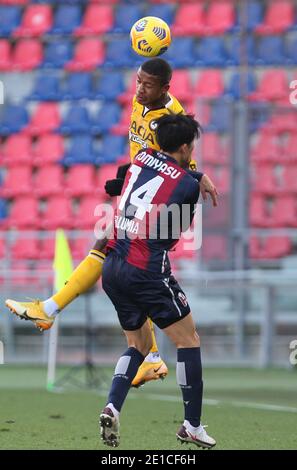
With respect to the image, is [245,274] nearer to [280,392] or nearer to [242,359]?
[242,359]

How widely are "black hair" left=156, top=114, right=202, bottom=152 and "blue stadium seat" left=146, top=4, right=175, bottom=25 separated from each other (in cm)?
1216

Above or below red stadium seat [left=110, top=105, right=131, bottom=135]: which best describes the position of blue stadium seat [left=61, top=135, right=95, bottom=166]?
below

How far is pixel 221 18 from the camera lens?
717 inches

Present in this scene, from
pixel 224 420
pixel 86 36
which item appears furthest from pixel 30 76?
pixel 224 420

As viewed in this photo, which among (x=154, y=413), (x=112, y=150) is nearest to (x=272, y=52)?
(x=112, y=150)

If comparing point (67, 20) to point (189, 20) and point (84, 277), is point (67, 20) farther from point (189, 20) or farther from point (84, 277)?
point (84, 277)

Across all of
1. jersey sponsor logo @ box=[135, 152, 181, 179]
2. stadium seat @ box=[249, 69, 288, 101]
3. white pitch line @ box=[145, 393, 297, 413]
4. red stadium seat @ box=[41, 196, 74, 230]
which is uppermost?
stadium seat @ box=[249, 69, 288, 101]

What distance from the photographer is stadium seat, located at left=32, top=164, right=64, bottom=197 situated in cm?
1783

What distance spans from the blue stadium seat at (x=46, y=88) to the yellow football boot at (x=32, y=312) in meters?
12.0

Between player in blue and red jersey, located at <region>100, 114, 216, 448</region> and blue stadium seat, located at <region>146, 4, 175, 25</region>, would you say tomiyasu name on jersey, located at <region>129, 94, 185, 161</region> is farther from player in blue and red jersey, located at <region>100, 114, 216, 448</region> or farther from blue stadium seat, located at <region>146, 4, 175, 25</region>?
blue stadium seat, located at <region>146, 4, 175, 25</region>

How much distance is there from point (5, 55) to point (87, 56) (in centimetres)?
144

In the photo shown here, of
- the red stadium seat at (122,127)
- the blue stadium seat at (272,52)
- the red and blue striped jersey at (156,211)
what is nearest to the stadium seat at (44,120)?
the red stadium seat at (122,127)

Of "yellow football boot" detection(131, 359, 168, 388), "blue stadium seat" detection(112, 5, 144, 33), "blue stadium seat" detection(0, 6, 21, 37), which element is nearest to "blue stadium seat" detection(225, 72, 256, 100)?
"blue stadium seat" detection(112, 5, 144, 33)

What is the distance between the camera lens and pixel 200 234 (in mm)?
14742
